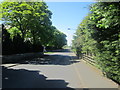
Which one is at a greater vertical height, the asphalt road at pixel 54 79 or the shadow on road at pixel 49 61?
the asphalt road at pixel 54 79

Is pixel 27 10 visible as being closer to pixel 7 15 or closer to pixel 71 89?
pixel 7 15

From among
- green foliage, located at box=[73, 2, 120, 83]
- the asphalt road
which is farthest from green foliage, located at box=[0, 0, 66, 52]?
green foliage, located at box=[73, 2, 120, 83]

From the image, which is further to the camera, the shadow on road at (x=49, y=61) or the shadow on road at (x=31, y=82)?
the shadow on road at (x=49, y=61)

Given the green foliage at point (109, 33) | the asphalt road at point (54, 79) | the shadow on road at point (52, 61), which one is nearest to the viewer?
the green foliage at point (109, 33)

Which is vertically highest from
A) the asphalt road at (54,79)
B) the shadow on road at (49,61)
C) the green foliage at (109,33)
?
the green foliage at (109,33)

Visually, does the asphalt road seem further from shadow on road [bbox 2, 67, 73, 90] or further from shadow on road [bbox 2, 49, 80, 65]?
shadow on road [bbox 2, 49, 80, 65]

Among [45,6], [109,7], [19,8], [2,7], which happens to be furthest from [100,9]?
[45,6]

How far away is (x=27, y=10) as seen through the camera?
2769 centimetres

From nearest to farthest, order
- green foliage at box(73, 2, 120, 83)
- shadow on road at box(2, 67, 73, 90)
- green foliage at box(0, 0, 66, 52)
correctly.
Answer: green foliage at box(73, 2, 120, 83) < shadow on road at box(2, 67, 73, 90) < green foliage at box(0, 0, 66, 52)

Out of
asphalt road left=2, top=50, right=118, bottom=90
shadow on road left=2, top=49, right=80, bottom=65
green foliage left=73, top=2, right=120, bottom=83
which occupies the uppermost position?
green foliage left=73, top=2, right=120, bottom=83

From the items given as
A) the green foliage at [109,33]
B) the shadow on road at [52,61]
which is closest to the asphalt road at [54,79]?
the green foliage at [109,33]

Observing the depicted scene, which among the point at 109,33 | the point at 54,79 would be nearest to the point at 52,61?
the point at 54,79

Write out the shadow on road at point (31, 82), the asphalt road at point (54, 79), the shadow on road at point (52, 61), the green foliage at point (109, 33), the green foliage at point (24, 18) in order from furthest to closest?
the green foliage at point (24, 18)
the shadow on road at point (52, 61)
the asphalt road at point (54, 79)
the shadow on road at point (31, 82)
the green foliage at point (109, 33)

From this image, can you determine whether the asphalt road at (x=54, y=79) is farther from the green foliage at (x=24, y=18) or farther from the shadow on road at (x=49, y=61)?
the green foliage at (x=24, y=18)
